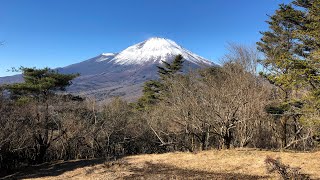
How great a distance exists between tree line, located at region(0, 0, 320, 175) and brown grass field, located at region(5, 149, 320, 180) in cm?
161

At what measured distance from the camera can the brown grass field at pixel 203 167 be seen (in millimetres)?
10055

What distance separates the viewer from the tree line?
1484cm

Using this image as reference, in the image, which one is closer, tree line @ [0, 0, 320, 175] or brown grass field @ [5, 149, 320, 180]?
brown grass field @ [5, 149, 320, 180]

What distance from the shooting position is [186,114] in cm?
1777

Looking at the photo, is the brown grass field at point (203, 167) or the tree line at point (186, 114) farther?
the tree line at point (186, 114)

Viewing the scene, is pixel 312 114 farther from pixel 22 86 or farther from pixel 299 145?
pixel 22 86

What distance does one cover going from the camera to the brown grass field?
10055mm

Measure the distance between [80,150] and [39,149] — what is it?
300 centimetres

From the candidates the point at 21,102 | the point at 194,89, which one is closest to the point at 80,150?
the point at 21,102

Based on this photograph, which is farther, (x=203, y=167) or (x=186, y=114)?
(x=186, y=114)

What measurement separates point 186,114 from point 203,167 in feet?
20.5

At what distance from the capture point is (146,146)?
84.9 feet

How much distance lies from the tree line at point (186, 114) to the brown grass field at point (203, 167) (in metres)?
1.61

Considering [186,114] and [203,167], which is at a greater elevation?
[186,114]
